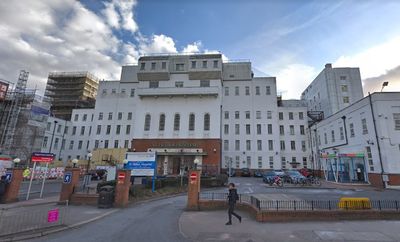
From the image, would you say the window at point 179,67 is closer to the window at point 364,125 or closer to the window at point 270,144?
the window at point 270,144

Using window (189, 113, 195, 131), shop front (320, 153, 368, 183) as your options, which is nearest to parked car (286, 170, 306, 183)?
shop front (320, 153, 368, 183)

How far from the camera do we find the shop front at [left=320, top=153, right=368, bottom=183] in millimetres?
26234

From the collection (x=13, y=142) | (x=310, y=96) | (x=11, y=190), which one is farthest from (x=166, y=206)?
(x=310, y=96)

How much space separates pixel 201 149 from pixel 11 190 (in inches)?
1108

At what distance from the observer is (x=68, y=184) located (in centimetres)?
1452

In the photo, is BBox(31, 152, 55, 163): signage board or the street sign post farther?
the street sign post

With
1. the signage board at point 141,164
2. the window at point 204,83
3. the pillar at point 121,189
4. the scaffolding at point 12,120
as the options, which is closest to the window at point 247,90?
the window at point 204,83

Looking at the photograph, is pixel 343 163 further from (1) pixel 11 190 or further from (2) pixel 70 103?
(2) pixel 70 103

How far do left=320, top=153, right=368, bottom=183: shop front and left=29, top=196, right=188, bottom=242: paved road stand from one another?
2479cm

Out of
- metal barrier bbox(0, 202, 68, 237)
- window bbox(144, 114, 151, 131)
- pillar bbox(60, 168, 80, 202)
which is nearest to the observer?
metal barrier bbox(0, 202, 68, 237)

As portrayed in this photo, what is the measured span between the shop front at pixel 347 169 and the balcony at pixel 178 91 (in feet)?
74.2

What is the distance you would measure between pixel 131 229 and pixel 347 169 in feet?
102

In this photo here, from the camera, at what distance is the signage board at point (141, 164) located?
701 inches

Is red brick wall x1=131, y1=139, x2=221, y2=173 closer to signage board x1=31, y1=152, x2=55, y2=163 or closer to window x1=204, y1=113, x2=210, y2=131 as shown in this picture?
window x1=204, y1=113, x2=210, y2=131
